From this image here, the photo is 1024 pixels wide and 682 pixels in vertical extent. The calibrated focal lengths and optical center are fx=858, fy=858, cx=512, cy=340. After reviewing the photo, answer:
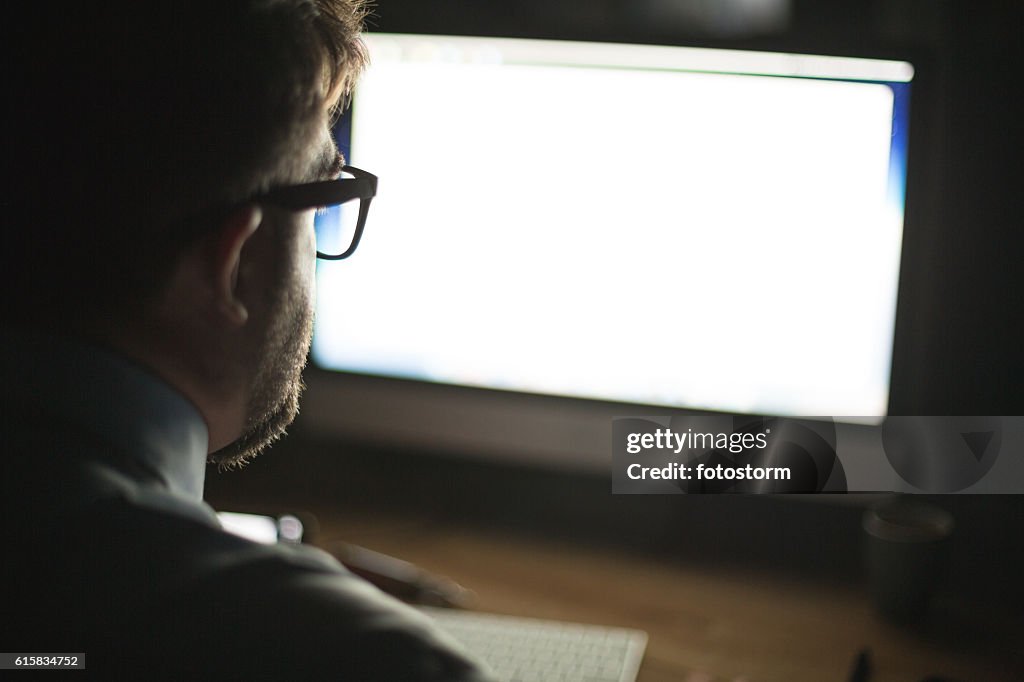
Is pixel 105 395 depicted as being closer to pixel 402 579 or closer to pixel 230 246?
pixel 230 246

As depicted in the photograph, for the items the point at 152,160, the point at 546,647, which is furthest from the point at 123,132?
the point at 546,647

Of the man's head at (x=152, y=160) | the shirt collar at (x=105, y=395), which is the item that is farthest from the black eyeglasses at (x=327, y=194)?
the shirt collar at (x=105, y=395)

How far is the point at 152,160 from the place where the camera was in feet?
1.50

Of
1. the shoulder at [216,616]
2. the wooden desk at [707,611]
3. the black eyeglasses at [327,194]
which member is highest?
the black eyeglasses at [327,194]

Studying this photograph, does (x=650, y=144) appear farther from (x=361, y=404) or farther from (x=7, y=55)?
(x=7, y=55)

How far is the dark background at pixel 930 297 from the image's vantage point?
0.79 metres

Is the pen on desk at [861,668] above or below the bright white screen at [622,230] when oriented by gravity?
below

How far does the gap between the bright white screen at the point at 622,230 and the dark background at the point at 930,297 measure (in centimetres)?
2

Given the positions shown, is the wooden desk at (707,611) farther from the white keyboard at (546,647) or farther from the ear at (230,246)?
the ear at (230,246)

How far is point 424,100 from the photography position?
0.89m

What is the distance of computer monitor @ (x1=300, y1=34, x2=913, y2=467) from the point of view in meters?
0.79

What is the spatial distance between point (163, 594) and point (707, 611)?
0.56 m

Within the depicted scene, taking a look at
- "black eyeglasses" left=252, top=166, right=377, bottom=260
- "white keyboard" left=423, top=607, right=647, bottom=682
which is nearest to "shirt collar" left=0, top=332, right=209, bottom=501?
"black eyeglasses" left=252, top=166, right=377, bottom=260

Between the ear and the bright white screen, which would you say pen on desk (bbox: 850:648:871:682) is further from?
the ear
